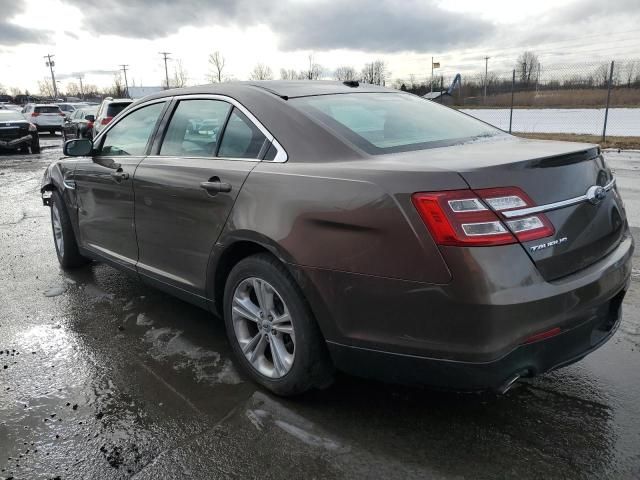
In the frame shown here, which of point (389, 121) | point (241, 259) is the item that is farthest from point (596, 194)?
point (241, 259)

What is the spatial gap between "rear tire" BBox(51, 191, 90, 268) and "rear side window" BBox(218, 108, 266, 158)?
2.53 metres

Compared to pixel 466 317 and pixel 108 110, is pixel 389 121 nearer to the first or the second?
pixel 466 317

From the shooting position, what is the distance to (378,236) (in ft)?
7.45

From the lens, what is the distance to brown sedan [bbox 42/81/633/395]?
7.06ft

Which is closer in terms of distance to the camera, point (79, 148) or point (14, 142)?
point (79, 148)

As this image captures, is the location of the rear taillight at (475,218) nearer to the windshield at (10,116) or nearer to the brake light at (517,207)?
the brake light at (517,207)

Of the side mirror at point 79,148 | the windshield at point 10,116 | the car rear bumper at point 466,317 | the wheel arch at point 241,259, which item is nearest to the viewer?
the car rear bumper at point 466,317

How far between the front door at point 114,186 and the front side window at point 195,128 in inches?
10.6

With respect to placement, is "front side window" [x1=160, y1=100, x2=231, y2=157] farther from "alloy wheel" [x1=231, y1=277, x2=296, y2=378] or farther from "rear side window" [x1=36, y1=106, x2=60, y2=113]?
"rear side window" [x1=36, y1=106, x2=60, y2=113]

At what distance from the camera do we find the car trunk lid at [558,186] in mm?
2207

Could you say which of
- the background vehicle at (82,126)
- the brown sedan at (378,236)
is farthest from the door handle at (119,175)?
the background vehicle at (82,126)

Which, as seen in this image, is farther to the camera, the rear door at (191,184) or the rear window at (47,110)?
the rear window at (47,110)

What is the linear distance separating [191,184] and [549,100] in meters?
29.9

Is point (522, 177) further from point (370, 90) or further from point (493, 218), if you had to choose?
point (370, 90)
